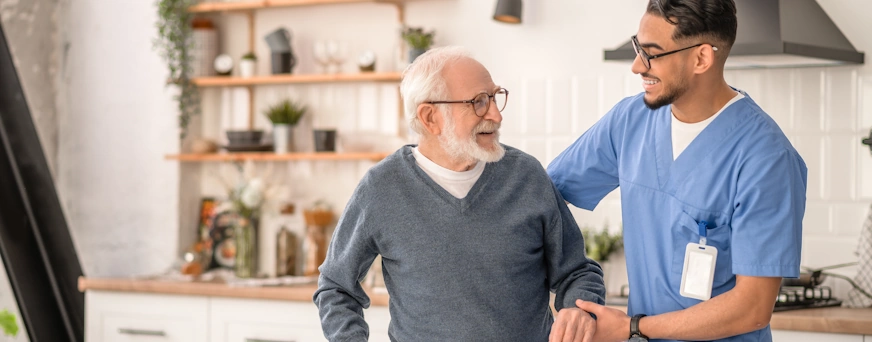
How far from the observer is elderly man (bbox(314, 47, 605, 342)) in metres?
1.92

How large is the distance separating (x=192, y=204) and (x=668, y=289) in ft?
10.3

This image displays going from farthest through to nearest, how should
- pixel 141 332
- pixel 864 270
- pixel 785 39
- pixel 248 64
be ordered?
pixel 248 64 → pixel 141 332 → pixel 864 270 → pixel 785 39

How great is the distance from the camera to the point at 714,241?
1866 millimetres

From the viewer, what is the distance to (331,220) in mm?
4379

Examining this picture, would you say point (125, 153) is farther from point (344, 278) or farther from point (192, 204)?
point (344, 278)

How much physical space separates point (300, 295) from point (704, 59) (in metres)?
2.26

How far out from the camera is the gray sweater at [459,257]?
192 cm

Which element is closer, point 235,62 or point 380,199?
point 380,199

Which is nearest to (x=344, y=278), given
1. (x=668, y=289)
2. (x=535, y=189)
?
(x=535, y=189)

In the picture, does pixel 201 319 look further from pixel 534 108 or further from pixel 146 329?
pixel 534 108

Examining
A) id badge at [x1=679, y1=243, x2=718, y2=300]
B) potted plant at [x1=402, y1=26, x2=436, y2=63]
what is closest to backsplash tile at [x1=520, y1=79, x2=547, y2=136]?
potted plant at [x1=402, y1=26, x2=436, y2=63]

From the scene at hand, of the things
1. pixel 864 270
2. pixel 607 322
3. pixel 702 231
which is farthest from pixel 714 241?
pixel 864 270

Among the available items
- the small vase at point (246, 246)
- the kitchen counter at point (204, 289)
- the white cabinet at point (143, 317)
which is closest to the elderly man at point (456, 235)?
the kitchen counter at point (204, 289)

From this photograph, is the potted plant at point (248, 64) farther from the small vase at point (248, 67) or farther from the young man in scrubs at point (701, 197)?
the young man in scrubs at point (701, 197)
